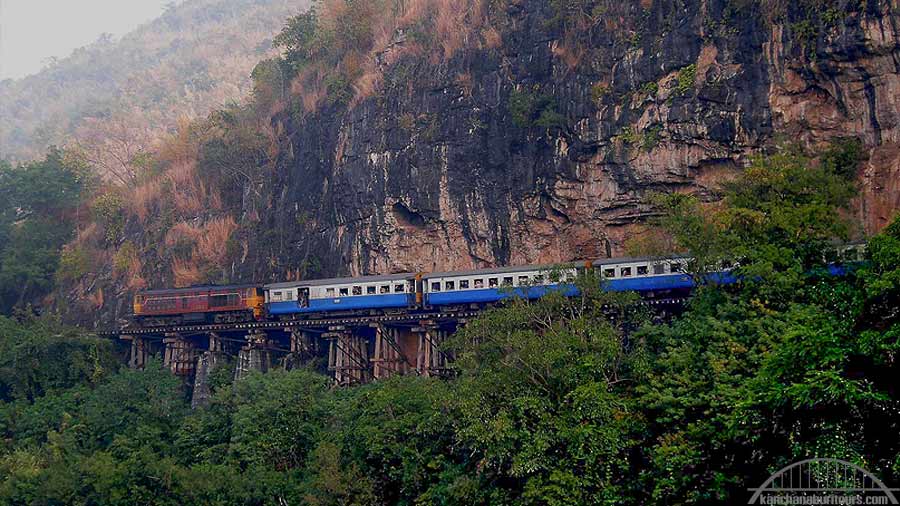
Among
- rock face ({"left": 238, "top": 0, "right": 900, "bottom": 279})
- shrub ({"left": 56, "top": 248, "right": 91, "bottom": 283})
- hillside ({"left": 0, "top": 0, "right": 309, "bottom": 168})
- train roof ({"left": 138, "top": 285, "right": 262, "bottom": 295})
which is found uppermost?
hillside ({"left": 0, "top": 0, "right": 309, "bottom": 168})

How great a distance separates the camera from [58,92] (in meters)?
99.4

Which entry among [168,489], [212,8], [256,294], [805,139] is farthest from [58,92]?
[805,139]

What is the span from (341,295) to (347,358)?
90.7 inches

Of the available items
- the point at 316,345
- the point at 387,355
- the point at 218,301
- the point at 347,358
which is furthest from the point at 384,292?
the point at 218,301

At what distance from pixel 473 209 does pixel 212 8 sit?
88.2 metres

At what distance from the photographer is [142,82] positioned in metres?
83.4

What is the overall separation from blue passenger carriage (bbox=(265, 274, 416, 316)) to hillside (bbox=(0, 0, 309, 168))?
25.4 metres

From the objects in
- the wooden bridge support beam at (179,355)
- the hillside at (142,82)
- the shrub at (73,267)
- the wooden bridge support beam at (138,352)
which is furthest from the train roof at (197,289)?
the hillside at (142,82)

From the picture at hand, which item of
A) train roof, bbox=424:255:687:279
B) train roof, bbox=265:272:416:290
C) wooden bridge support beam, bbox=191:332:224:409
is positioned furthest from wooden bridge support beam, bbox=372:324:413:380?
wooden bridge support beam, bbox=191:332:224:409

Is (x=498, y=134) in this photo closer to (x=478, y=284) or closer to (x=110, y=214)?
(x=478, y=284)

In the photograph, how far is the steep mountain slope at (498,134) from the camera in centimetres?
2575

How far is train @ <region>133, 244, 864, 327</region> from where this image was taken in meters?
24.3

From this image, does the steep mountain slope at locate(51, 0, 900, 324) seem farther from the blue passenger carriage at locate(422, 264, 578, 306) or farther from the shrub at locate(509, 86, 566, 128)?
the blue passenger carriage at locate(422, 264, 578, 306)

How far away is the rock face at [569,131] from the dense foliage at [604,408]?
2038 millimetres
